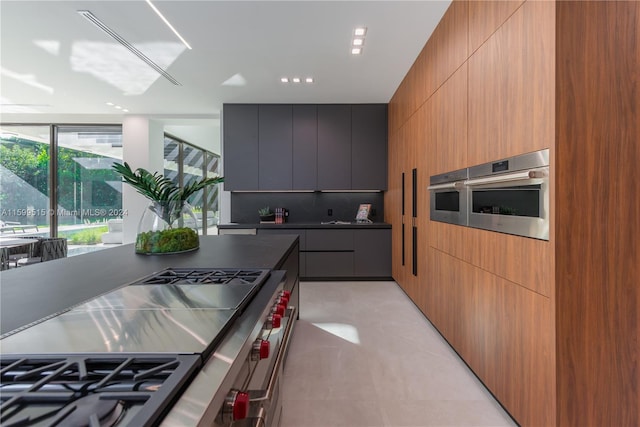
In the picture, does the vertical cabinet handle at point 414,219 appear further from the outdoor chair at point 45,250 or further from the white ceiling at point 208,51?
the outdoor chair at point 45,250

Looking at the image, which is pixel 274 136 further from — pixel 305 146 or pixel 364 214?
pixel 364 214

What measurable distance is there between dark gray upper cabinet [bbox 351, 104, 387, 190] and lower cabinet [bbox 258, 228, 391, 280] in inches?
33.5

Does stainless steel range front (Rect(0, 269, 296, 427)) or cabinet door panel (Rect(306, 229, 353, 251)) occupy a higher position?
stainless steel range front (Rect(0, 269, 296, 427))

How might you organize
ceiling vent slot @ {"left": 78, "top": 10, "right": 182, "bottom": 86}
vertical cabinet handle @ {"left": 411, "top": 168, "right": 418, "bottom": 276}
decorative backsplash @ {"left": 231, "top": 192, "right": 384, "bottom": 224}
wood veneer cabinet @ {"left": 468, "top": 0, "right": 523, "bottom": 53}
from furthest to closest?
1. decorative backsplash @ {"left": 231, "top": 192, "right": 384, "bottom": 224}
2. vertical cabinet handle @ {"left": 411, "top": 168, "right": 418, "bottom": 276}
3. ceiling vent slot @ {"left": 78, "top": 10, "right": 182, "bottom": 86}
4. wood veneer cabinet @ {"left": 468, "top": 0, "right": 523, "bottom": 53}

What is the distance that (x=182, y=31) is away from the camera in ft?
9.51

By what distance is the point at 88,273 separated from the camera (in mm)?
1302

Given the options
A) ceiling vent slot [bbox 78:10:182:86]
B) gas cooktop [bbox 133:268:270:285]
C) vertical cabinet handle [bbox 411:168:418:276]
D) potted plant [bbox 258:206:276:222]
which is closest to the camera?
gas cooktop [bbox 133:268:270:285]

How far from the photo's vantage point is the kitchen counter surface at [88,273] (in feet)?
2.82

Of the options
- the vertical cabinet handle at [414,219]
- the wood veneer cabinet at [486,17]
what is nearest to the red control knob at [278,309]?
the wood veneer cabinet at [486,17]

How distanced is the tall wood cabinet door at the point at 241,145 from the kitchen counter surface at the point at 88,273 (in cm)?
285

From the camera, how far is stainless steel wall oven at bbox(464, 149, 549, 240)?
1.40 meters

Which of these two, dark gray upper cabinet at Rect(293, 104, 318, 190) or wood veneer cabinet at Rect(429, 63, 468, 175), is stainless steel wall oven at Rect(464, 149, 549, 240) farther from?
dark gray upper cabinet at Rect(293, 104, 318, 190)

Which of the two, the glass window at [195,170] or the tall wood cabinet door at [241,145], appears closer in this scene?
the tall wood cabinet door at [241,145]

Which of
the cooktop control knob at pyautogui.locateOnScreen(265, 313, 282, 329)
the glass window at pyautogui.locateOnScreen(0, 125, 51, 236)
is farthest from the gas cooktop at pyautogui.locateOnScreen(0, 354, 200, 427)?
the glass window at pyautogui.locateOnScreen(0, 125, 51, 236)
